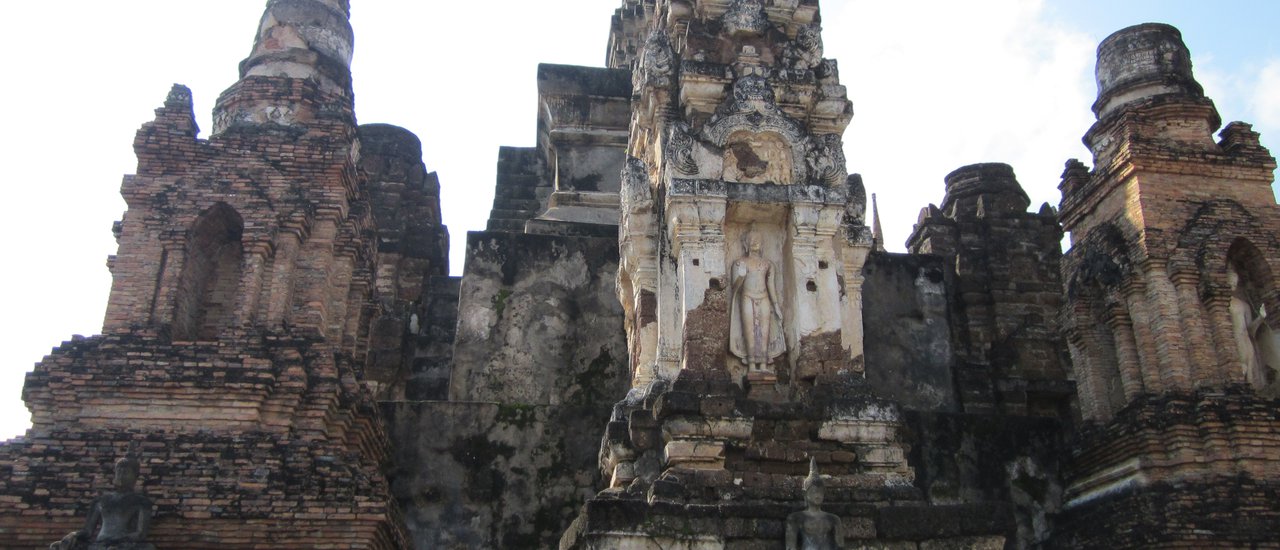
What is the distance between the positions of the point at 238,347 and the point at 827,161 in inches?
234

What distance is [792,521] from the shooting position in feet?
26.0

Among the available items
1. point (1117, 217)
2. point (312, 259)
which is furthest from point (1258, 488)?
point (312, 259)

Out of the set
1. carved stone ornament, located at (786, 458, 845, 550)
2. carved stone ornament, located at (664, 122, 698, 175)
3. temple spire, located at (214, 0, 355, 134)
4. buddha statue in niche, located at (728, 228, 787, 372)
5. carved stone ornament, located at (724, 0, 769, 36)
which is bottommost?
carved stone ornament, located at (786, 458, 845, 550)

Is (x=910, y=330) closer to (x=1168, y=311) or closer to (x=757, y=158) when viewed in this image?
(x=1168, y=311)

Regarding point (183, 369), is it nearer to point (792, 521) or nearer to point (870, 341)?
point (792, 521)

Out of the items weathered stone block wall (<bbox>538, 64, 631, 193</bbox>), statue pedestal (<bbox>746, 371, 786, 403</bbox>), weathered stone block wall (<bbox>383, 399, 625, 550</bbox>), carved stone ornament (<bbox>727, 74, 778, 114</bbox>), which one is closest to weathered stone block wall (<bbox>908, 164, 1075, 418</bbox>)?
weathered stone block wall (<bbox>538, 64, 631, 193</bbox>)

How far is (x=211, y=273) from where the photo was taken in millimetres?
13125

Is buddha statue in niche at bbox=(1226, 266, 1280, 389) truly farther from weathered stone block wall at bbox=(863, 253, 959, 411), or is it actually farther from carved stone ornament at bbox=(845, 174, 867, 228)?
carved stone ornament at bbox=(845, 174, 867, 228)

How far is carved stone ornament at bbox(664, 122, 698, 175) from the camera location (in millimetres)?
9859

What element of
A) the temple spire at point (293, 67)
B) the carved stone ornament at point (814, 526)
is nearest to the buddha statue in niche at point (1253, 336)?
the carved stone ornament at point (814, 526)

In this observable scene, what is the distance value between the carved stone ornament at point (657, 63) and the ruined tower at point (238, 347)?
418 cm

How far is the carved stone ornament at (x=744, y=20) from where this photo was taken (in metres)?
10.9

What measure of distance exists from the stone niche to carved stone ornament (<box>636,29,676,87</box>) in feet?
3.17

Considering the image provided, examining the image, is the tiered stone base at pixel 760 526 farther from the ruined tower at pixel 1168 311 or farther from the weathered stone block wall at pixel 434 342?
the weathered stone block wall at pixel 434 342
